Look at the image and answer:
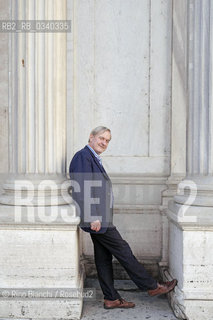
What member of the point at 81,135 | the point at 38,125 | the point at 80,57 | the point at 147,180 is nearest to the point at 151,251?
the point at 147,180

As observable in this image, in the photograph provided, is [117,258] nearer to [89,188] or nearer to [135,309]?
[135,309]

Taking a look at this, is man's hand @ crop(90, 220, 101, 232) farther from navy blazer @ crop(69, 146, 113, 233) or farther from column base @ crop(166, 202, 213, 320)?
column base @ crop(166, 202, 213, 320)

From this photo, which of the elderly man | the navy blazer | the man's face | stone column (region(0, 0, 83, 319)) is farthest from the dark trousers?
the man's face

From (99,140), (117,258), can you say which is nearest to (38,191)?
(99,140)

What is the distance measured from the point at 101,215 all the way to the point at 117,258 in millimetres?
514

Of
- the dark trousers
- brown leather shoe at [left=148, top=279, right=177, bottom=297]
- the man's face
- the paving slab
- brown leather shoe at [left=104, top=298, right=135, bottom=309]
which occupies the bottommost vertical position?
the paving slab

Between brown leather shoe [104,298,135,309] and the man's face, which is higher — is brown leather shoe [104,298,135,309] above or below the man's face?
below

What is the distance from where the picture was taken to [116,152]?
16.6ft

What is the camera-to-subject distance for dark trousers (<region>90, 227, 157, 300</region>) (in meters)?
3.97

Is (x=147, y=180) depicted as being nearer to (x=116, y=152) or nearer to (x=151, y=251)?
(x=116, y=152)

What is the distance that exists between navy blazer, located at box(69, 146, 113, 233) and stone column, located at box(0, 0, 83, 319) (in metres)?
0.18

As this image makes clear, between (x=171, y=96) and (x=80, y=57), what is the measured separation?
128cm

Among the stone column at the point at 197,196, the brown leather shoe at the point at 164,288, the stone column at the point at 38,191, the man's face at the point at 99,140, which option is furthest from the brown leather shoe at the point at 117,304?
the man's face at the point at 99,140

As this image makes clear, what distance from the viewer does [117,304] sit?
4.09m
